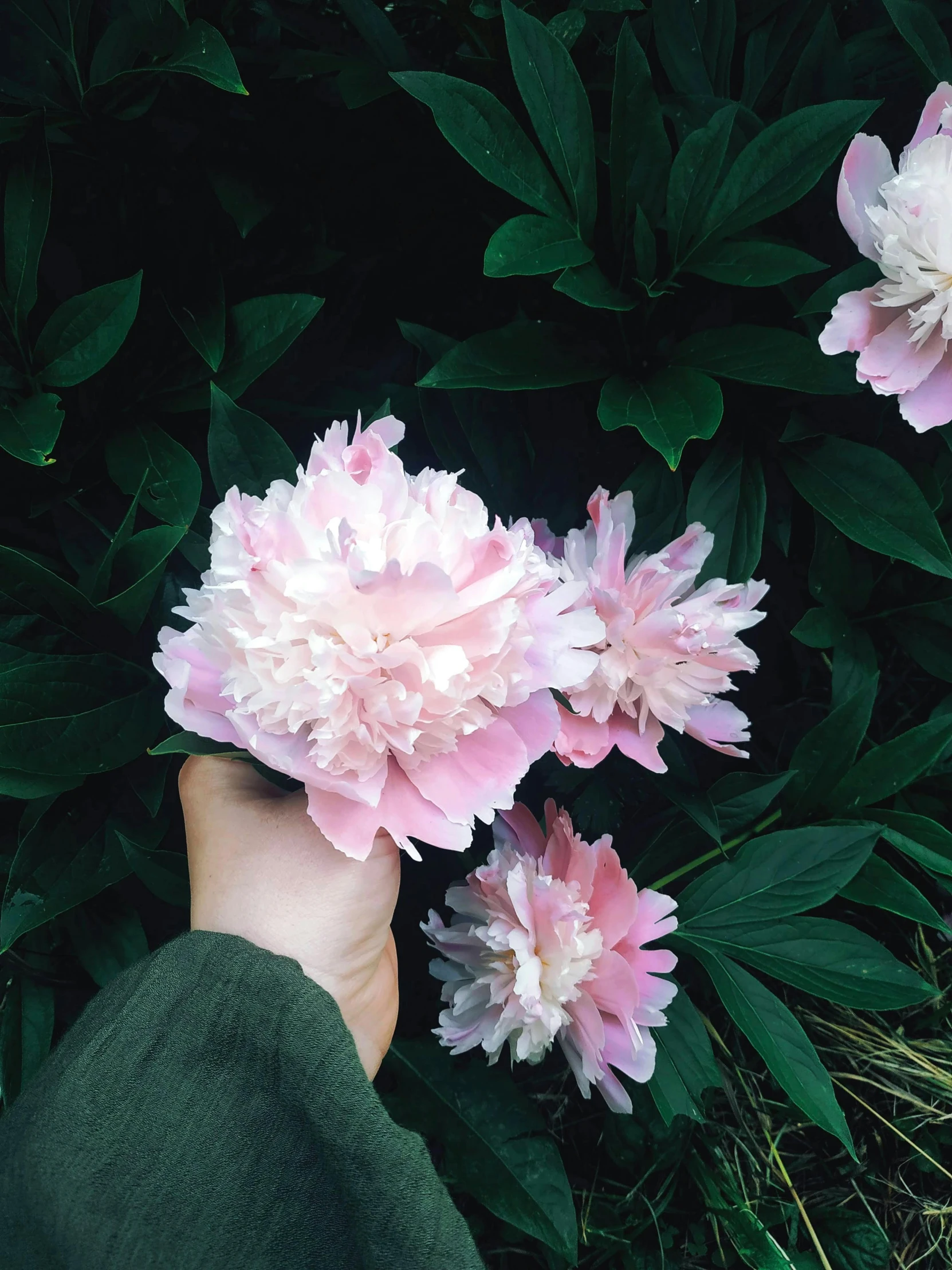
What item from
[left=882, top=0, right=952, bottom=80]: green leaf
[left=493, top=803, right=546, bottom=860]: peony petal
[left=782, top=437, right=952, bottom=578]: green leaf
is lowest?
[left=493, top=803, right=546, bottom=860]: peony petal

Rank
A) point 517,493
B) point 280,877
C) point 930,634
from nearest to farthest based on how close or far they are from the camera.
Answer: point 280,877 → point 517,493 → point 930,634

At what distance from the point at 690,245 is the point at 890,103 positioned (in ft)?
0.93

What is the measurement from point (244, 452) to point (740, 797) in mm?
541

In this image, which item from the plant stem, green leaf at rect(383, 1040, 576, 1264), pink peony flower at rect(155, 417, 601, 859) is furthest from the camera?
the plant stem

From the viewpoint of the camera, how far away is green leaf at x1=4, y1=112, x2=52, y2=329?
2.27 ft

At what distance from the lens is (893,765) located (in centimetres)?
85

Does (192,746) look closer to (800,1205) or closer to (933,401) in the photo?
(933,401)

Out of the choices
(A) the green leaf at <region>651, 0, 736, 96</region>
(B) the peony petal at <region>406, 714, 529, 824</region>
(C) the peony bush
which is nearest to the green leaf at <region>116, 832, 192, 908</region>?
(C) the peony bush

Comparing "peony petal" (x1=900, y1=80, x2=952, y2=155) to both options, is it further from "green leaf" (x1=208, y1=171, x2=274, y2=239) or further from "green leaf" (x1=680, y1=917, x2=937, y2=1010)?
"green leaf" (x1=680, y1=917, x2=937, y2=1010)

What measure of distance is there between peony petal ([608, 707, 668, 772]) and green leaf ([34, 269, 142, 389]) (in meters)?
0.49

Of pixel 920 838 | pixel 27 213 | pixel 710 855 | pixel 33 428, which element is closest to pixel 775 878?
pixel 710 855

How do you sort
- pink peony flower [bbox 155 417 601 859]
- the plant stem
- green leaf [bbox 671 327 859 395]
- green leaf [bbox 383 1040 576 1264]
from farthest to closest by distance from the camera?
the plant stem → green leaf [bbox 383 1040 576 1264] → green leaf [bbox 671 327 859 395] → pink peony flower [bbox 155 417 601 859]

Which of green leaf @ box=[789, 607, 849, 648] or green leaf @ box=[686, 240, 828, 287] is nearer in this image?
green leaf @ box=[686, 240, 828, 287]

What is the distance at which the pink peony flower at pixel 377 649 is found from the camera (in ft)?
1.60
